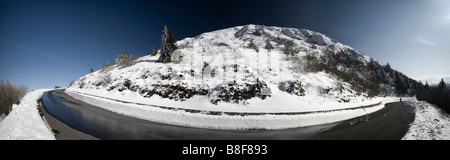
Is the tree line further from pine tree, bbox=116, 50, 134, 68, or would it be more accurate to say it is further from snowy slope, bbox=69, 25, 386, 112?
pine tree, bbox=116, 50, 134, 68

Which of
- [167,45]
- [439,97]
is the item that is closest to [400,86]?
[439,97]

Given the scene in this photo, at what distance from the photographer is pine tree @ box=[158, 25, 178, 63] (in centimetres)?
3472

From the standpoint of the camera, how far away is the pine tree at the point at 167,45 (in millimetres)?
34719

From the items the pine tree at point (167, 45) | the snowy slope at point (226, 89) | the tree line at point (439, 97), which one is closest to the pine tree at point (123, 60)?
the snowy slope at point (226, 89)

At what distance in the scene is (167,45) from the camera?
35.0m

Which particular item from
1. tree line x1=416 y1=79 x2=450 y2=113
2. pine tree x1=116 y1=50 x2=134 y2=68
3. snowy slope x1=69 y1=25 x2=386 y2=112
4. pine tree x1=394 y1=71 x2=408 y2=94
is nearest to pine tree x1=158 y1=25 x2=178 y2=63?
snowy slope x1=69 y1=25 x2=386 y2=112

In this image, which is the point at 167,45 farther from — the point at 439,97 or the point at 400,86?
the point at 400,86

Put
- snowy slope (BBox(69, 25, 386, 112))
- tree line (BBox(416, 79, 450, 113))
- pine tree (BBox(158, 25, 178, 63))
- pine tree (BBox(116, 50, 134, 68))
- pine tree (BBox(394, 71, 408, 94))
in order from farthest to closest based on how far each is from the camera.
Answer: pine tree (BBox(394, 71, 408, 94)) → pine tree (BBox(116, 50, 134, 68)) → pine tree (BBox(158, 25, 178, 63)) → tree line (BBox(416, 79, 450, 113)) → snowy slope (BBox(69, 25, 386, 112))

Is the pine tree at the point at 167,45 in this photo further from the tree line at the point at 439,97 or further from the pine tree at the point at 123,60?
the tree line at the point at 439,97

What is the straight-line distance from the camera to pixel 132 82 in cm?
2473
